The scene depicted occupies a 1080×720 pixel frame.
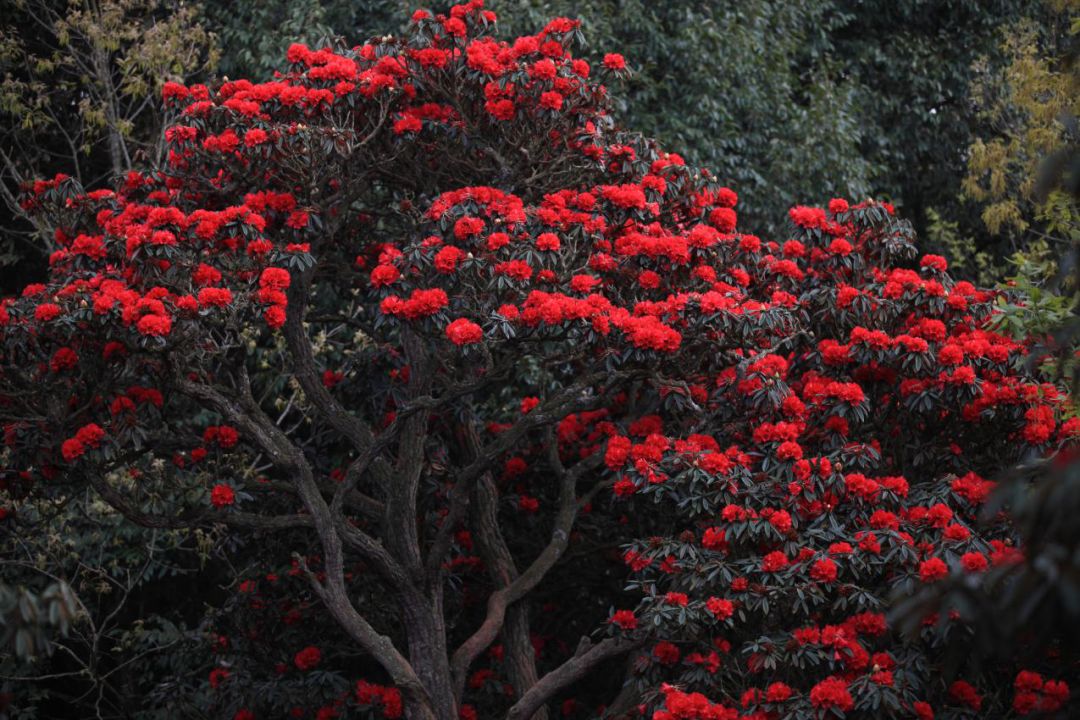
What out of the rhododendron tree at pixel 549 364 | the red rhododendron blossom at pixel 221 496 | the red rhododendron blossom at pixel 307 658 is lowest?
the red rhododendron blossom at pixel 307 658

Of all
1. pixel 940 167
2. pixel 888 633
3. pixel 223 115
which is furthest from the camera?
pixel 940 167

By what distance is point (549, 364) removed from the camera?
616cm

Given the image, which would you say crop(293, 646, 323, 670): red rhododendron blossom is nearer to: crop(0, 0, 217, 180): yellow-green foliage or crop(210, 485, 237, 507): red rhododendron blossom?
crop(210, 485, 237, 507): red rhododendron blossom

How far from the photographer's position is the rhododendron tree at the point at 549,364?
522 cm

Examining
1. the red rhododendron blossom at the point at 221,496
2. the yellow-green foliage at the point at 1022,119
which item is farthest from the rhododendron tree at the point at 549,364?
the yellow-green foliage at the point at 1022,119

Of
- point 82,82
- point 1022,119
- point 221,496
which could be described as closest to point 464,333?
point 221,496

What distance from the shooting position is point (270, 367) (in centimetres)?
891

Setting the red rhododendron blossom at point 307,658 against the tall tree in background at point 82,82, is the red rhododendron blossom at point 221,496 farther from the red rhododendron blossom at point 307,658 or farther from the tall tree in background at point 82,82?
the tall tree in background at point 82,82

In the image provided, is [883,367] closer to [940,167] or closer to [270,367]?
[270,367]

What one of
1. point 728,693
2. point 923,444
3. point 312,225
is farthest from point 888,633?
point 312,225

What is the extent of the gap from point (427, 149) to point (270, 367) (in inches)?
125

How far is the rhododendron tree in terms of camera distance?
17.1 ft

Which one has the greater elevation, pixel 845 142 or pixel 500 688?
pixel 845 142

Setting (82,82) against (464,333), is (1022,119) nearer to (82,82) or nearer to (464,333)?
(464,333)
